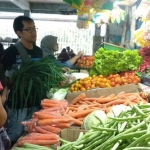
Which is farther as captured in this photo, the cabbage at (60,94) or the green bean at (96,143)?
the cabbage at (60,94)

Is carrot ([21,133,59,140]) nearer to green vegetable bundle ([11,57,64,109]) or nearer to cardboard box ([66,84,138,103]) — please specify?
green vegetable bundle ([11,57,64,109])

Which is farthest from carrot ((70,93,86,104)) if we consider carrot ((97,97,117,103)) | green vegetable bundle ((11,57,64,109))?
green vegetable bundle ((11,57,64,109))

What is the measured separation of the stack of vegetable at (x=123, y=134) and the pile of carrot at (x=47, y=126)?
109cm

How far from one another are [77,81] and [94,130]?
2969 mm

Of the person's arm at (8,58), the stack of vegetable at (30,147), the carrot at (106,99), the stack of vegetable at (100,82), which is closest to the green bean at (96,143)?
the stack of vegetable at (30,147)

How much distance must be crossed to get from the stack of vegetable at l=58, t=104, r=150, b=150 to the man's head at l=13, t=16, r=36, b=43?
3.18 metres

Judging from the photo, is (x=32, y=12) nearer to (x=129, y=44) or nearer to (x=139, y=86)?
(x=129, y=44)

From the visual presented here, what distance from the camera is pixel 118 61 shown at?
5.25 m

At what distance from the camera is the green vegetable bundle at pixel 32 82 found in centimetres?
410

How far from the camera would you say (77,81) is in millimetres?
4746

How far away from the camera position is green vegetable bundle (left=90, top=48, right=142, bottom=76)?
5.21 metres

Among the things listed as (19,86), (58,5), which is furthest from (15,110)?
(58,5)

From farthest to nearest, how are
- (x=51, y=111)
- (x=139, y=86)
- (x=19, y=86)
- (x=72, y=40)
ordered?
(x=72, y=40)
(x=139, y=86)
(x=19, y=86)
(x=51, y=111)

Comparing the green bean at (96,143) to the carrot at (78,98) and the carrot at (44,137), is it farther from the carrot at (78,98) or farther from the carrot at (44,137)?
the carrot at (78,98)
